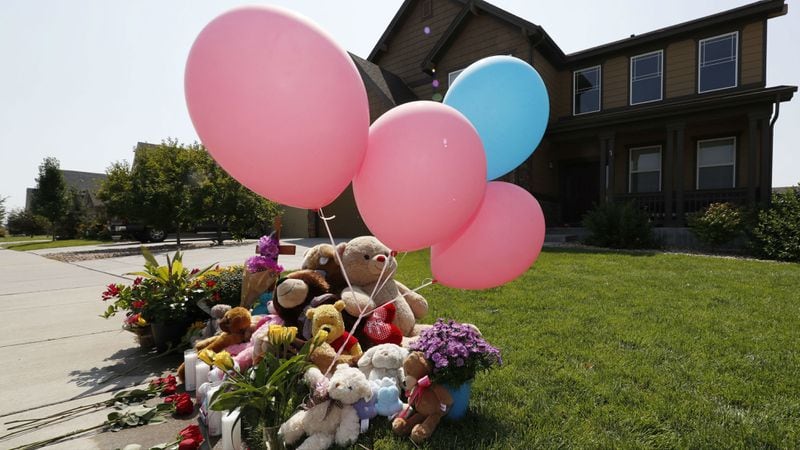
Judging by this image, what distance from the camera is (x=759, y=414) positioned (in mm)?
2209

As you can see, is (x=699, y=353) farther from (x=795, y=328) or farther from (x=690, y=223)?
(x=690, y=223)

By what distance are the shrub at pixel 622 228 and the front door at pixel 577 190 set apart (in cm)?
377

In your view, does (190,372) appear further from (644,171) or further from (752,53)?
(752,53)

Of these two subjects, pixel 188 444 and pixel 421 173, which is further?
pixel 188 444

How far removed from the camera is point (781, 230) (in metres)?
7.87

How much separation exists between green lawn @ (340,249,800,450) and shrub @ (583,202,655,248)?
3.72 metres

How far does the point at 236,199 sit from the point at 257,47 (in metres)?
13.5

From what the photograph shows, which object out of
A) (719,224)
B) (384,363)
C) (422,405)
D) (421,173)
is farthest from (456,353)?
(719,224)

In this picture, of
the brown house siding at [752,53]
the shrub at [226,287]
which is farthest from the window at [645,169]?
the shrub at [226,287]

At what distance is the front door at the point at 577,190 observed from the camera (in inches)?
528

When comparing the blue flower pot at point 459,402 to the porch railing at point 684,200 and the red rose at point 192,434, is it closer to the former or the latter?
the red rose at point 192,434

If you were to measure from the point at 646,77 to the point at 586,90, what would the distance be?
1.77 m

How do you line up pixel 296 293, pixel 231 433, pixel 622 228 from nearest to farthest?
pixel 231 433
pixel 296 293
pixel 622 228

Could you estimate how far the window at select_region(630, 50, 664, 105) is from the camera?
1201 cm
